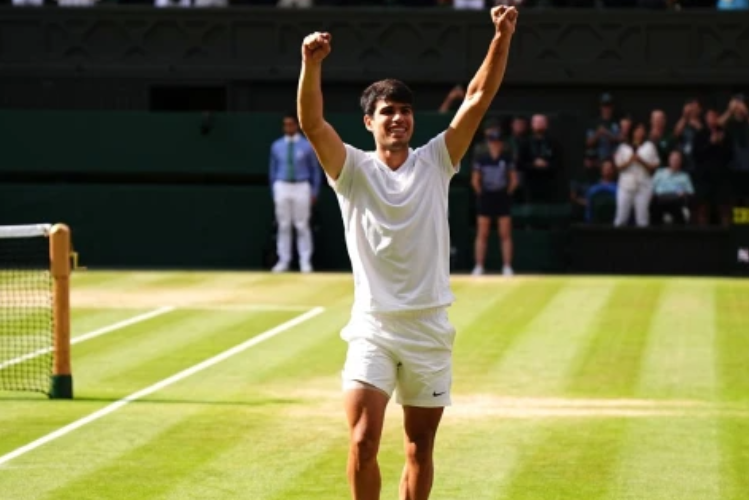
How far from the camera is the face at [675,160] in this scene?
93.6 feet

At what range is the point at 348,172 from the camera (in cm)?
853

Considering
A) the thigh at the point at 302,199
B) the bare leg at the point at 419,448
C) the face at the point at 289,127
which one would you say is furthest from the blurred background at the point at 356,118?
the bare leg at the point at 419,448

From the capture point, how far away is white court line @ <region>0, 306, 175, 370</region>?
1719cm

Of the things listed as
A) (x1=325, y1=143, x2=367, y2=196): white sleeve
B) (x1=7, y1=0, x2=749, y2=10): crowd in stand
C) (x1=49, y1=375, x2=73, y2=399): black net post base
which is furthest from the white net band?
(x1=7, y1=0, x2=749, y2=10): crowd in stand

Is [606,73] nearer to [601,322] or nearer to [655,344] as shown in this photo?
[601,322]

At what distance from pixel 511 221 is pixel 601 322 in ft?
27.2

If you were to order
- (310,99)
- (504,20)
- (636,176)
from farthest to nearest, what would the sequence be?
(636,176), (504,20), (310,99)

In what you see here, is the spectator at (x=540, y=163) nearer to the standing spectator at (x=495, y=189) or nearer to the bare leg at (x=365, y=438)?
the standing spectator at (x=495, y=189)

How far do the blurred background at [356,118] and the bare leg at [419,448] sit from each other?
20.0 m

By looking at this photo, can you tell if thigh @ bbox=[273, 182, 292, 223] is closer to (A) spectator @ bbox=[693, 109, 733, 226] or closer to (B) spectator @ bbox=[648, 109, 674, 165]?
(B) spectator @ bbox=[648, 109, 674, 165]

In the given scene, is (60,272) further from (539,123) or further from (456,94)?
(456,94)

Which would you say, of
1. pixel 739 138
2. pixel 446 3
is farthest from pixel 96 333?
pixel 446 3

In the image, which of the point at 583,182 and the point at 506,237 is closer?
the point at 506,237

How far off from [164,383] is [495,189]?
12.3m
